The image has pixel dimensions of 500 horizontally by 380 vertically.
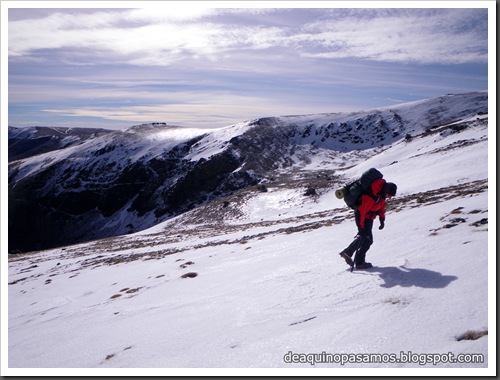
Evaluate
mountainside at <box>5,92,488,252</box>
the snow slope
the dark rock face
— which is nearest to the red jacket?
→ the snow slope

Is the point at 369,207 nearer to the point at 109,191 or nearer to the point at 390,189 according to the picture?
the point at 390,189

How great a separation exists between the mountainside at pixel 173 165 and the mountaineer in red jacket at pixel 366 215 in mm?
48235

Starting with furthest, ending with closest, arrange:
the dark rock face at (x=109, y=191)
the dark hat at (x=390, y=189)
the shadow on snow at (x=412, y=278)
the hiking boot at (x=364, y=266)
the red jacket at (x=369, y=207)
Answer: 1. the dark rock face at (x=109, y=191)
2. the red jacket at (x=369, y=207)
3. the hiking boot at (x=364, y=266)
4. the dark hat at (x=390, y=189)
5. the shadow on snow at (x=412, y=278)

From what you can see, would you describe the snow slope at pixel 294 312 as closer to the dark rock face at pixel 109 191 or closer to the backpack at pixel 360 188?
the backpack at pixel 360 188

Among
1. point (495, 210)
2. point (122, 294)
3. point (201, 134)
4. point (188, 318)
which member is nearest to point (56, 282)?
point (122, 294)

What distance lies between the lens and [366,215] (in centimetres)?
667

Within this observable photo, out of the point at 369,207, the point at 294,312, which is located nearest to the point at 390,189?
the point at 369,207

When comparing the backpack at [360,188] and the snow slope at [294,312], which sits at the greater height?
the backpack at [360,188]

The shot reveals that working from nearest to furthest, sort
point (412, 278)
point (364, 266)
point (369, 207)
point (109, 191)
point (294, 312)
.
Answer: point (294, 312) < point (412, 278) < point (364, 266) < point (369, 207) < point (109, 191)

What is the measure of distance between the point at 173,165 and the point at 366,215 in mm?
72277

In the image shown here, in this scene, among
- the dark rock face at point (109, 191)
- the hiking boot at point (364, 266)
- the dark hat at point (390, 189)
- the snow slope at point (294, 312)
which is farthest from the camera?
the dark rock face at point (109, 191)

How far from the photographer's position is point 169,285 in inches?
359

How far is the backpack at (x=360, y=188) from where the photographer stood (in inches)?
251

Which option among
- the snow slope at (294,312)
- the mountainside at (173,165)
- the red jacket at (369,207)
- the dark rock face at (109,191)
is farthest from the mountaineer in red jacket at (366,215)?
the dark rock face at (109,191)
